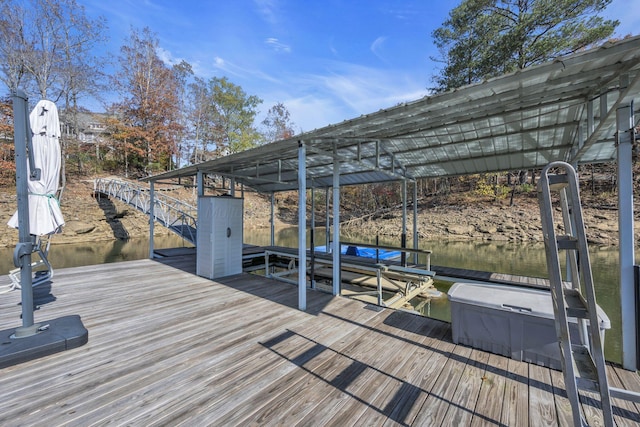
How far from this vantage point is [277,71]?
13.1 meters

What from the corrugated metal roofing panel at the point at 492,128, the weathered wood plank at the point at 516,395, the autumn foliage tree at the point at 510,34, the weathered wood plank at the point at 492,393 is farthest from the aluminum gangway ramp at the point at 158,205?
the autumn foliage tree at the point at 510,34

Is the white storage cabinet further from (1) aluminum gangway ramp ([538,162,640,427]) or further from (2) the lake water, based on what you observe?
(1) aluminum gangway ramp ([538,162,640,427])

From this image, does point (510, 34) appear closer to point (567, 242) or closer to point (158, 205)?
point (567, 242)

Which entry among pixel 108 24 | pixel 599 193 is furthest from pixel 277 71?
pixel 599 193

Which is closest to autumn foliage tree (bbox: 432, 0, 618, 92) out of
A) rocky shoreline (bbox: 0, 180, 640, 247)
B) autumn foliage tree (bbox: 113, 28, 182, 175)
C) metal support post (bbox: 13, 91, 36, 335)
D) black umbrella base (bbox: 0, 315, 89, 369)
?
rocky shoreline (bbox: 0, 180, 640, 247)

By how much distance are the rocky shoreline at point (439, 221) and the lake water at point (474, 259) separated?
47.1 inches

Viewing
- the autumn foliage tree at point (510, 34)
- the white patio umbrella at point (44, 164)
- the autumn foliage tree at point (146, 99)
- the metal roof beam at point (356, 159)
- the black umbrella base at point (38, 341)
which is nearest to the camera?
the black umbrella base at point (38, 341)

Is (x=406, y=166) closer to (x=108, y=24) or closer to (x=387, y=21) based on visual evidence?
(x=387, y=21)

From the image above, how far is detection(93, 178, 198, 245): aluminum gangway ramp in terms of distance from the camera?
8.20m

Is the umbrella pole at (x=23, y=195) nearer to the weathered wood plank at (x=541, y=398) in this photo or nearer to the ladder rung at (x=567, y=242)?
the ladder rung at (x=567, y=242)

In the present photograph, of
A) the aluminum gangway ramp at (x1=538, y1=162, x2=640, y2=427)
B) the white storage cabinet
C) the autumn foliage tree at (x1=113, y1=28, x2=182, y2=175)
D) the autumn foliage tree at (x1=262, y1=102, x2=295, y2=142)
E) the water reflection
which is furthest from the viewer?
the autumn foliage tree at (x1=262, y1=102, x2=295, y2=142)

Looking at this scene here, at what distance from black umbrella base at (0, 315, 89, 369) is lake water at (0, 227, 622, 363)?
18.7 feet

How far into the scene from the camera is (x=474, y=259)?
10547mm

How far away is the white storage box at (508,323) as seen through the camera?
2.26 meters
